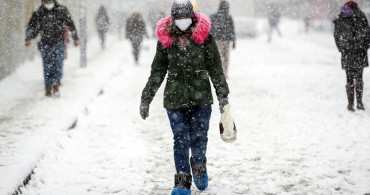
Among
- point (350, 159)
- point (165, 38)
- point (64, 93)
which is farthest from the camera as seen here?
point (64, 93)

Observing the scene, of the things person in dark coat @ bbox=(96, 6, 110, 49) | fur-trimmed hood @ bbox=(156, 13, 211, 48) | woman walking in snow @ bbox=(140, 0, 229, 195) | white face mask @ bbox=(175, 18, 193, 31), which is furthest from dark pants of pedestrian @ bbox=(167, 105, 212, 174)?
person in dark coat @ bbox=(96, 6, 110, 49)

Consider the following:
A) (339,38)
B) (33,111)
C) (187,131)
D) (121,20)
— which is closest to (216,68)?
(187,131)

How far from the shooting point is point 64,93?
10203 mm

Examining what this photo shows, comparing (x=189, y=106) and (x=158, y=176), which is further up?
(x=189, y=106)

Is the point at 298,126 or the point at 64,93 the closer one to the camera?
the point at 298,126

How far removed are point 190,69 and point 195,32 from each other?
1.17 ft

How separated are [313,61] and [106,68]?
7765 millimetres

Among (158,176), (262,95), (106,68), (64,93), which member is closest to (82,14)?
(106,68)

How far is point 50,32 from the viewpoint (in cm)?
924

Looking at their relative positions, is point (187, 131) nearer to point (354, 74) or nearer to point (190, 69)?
point (190, 69)

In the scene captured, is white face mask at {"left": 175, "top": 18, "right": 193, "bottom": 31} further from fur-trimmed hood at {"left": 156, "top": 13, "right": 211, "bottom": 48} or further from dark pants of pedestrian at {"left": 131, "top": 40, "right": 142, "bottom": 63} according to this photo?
dark pants of pedestrian at {"left": 131, "top": 40, "right": 142, "bottom": 63}

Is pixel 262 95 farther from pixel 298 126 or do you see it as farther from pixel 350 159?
pixel 350 159

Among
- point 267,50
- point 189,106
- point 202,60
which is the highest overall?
point 202,60

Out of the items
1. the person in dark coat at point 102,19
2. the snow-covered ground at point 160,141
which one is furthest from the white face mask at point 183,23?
the person in dark coat at point 102,19
